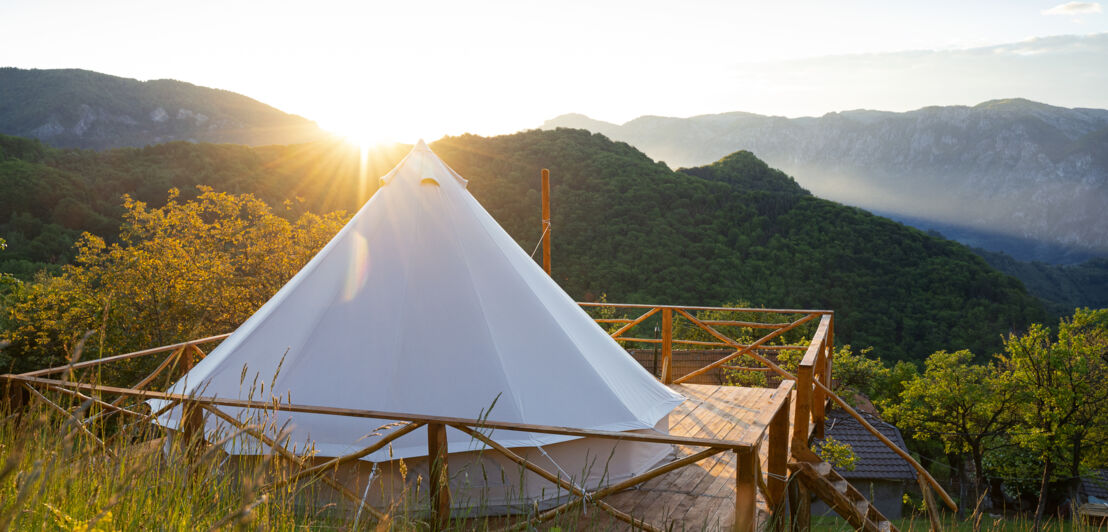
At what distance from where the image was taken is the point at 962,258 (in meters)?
34.0

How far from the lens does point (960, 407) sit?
18.2 m

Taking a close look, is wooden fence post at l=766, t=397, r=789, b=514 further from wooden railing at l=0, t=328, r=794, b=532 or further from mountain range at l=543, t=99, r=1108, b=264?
mountain range at l=543, t=99, r=1108, b=264

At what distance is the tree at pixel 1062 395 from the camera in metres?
16.2

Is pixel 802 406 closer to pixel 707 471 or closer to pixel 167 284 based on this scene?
pixel 707 471

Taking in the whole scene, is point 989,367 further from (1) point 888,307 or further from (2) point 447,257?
(2) point 447,257

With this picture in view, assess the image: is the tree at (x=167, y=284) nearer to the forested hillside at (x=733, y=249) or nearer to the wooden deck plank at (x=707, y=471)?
the wooden deck plank at (x=707, y=471)

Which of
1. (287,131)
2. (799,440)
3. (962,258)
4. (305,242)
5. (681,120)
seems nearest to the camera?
(799,440)

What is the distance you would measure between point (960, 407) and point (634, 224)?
1605 centimetres

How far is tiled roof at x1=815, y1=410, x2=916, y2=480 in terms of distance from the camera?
18.3m

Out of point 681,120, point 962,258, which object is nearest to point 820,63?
point 681,120

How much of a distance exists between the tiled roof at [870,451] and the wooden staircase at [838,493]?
14940mm

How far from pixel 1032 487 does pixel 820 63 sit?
149m

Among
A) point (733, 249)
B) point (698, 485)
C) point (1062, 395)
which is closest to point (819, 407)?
point (698, 485)

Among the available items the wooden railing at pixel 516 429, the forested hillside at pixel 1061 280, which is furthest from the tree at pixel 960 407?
the forested hillside at pixel 1061 280
